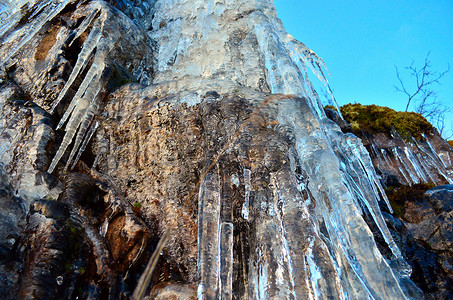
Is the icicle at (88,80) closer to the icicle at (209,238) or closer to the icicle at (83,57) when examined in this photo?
the icicle at (83,57)

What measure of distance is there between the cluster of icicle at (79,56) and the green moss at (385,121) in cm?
800

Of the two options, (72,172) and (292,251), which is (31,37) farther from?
(292,251)

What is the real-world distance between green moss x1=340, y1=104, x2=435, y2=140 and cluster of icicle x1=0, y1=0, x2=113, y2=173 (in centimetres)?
800

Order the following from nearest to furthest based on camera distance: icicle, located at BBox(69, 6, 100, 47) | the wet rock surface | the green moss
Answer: the wet rock surface → icicle, located at BBox(69, 6, 100, 47) → the green moss

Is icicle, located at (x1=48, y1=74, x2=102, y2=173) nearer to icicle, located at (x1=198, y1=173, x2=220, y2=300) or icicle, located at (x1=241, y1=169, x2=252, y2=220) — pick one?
icicle, located at (x1=198, y1=173, x2=220, y2=300)

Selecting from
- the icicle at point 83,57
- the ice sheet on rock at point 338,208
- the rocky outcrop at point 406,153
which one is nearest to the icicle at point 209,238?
the ice sheet on rock at point 338,208

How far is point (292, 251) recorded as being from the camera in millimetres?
2977

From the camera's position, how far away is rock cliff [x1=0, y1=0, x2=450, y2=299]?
9.85 feet

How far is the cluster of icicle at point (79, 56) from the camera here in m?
4.66

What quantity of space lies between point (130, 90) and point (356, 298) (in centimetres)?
451

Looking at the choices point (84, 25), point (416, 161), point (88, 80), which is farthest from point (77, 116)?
point (416, 161)

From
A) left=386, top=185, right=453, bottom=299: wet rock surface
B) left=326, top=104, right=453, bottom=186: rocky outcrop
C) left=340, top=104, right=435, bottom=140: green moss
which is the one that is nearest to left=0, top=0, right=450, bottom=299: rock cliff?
left=386, top=185, right=453, bottom=299: wet rock surface

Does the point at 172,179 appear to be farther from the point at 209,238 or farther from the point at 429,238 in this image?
the point at 429,238

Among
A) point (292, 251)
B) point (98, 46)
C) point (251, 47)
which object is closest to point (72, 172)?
point (98, 46)
